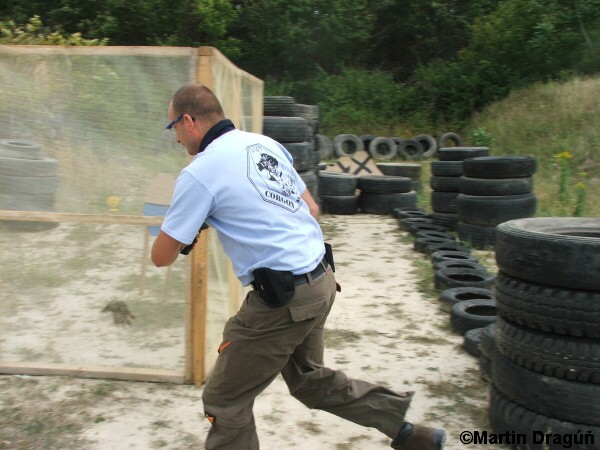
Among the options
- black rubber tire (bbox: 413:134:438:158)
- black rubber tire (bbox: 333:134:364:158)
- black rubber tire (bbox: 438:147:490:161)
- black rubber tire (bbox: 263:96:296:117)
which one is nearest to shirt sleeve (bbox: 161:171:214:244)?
black rubber tire (bbox: 263:96:296:117)

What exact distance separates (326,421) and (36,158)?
98.5 inches

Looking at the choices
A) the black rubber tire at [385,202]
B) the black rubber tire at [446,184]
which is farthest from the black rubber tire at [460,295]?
the black rubber tire at [385,202]

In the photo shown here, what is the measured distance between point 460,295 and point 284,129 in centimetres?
359

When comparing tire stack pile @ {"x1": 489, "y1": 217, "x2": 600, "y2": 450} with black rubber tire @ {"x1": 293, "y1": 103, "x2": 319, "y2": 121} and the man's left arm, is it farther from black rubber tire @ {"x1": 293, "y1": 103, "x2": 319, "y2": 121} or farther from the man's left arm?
black rubber tire @ {"x1": 293, "y1": 103, "x2": 319, "y2": 121}

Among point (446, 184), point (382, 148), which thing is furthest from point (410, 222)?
point (382, 148)

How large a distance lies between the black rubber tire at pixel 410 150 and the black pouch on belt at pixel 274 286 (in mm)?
17382

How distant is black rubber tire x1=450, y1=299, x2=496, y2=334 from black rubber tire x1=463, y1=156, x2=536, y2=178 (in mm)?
3014

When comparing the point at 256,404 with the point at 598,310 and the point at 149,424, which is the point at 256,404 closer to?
the point at 149,424

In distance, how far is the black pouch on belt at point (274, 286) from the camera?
2566 millimetres

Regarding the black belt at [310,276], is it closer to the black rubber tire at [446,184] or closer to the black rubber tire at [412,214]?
the black rubber tire at [446,184]

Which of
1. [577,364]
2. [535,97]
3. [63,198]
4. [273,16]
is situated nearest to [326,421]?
[577,364]

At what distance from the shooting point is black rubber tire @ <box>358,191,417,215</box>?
1166 cm

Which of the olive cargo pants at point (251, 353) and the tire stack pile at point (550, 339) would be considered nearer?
the olive cargo pants at point (251, 353)

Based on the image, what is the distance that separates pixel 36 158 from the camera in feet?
13.5
